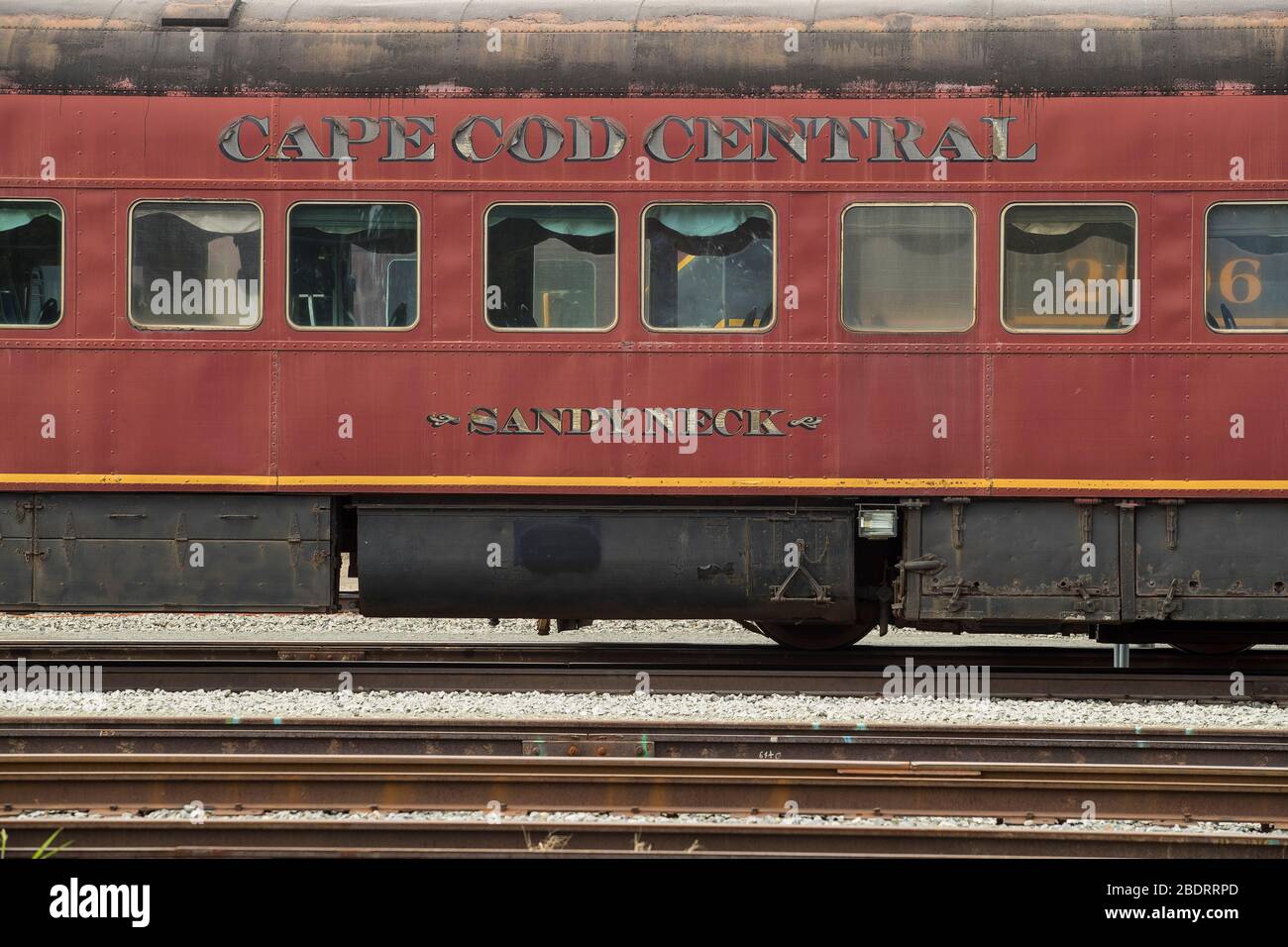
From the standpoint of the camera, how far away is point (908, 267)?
814 centimetres

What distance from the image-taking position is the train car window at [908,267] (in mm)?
8117

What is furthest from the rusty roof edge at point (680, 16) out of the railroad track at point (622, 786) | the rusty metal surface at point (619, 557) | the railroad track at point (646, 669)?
the railroad track at point (622, 786)

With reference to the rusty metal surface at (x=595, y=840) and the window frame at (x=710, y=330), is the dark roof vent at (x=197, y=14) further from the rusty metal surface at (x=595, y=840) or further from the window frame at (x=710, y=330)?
the rusty metal surface at (x=595, y=840)

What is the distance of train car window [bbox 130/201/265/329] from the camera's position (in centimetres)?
823

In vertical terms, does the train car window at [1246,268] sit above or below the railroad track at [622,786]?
above

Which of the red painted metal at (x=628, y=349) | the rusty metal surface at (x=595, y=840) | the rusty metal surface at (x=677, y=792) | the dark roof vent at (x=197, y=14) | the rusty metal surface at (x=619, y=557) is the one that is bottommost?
the rusty metal surface at (x=595, y=840)

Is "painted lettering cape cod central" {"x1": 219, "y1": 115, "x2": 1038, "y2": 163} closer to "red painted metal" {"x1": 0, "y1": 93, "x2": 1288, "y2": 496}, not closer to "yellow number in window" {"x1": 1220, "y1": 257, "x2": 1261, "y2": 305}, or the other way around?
"red painted metal" {"x1": 0, "y1": 93, "x2": 1288, "y2": 496}

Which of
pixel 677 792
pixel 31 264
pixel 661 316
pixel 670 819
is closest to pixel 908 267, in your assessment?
A: pixel 661 316

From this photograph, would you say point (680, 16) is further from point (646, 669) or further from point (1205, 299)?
point (646, 669)

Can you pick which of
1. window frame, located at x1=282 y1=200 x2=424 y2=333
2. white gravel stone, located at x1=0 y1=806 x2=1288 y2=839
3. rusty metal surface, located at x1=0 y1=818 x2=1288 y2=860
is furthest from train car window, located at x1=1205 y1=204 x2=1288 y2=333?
window frame, located at x1=282 y1=200 x2=424 y2=333

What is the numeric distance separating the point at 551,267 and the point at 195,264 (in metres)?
2.11

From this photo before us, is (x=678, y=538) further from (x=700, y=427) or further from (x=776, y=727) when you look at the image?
(x=776, y=727)

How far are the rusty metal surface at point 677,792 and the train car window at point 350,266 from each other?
3.09 metres
